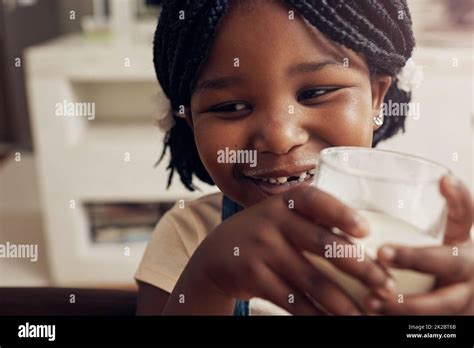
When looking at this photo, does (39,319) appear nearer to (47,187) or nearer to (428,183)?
(428,183)

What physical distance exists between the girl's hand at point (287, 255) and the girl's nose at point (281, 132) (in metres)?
0.10

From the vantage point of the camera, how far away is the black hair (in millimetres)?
463

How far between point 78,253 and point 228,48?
3.88 feet

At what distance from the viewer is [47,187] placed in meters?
1.52

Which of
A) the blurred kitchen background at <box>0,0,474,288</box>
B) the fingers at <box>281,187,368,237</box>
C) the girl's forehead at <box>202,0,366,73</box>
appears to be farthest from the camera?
the blurred kitchen background at <box>0,0,474,288</box>

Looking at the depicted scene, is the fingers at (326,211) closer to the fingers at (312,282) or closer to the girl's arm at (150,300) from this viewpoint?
the fingers at (312,282)

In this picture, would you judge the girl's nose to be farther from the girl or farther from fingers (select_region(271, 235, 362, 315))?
fingers (select_region(271, 235, 362, 315))

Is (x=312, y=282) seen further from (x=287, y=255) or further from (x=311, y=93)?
(x=311, y=93)

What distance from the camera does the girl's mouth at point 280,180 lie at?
48cm

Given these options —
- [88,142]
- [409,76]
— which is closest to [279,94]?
[409,76]

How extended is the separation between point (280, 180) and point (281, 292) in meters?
0.14

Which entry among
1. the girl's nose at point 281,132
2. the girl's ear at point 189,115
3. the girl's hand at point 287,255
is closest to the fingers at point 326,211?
the girl's hand at point 287,255

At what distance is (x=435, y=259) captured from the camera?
1.09 feet

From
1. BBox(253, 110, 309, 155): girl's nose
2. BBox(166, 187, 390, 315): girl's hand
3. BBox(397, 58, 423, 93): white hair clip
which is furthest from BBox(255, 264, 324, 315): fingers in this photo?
BBox(397, 58, 423, 93): white hair clip
